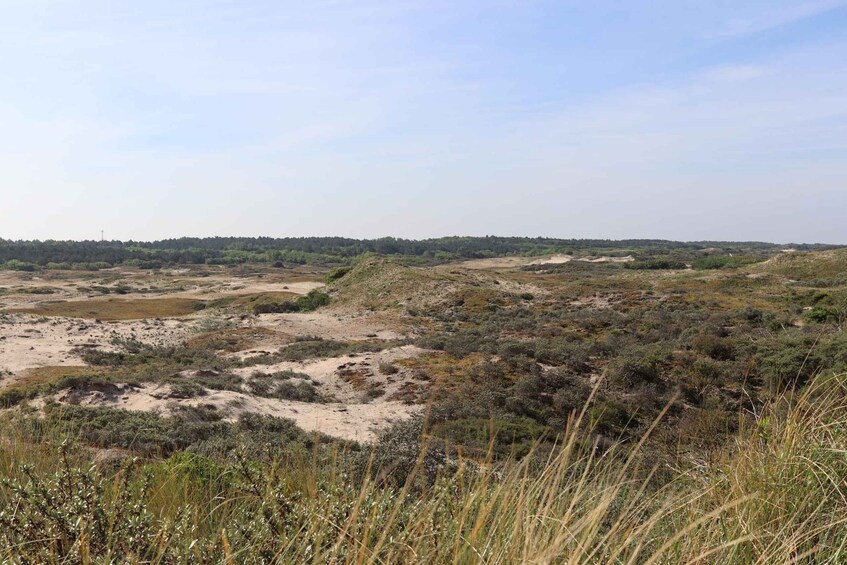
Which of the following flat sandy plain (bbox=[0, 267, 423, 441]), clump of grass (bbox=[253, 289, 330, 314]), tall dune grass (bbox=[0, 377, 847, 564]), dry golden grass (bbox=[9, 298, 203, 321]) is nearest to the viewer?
tall dune grass (bbox=[0, 377, 847, 564])

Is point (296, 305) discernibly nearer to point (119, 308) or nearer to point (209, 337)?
point (119, 308)

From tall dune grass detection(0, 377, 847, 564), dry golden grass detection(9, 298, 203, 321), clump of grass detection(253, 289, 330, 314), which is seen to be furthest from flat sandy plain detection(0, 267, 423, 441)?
clump of grass detection(253, 289, 330, 314)

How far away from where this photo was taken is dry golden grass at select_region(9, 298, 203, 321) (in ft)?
128

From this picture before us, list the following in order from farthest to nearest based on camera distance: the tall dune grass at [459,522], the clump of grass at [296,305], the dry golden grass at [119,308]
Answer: the clump of grass at [296,305] < the dry golden grass at [119,308] < the tall dune grass at [459,522]

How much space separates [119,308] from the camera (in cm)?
4350

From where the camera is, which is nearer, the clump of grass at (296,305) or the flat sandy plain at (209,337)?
the flat sandy plain at (209,337)

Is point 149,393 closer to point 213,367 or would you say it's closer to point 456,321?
point 213,367

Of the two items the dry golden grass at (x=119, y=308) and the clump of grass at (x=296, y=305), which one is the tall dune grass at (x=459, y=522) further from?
the dry golden grass at (x=119, y=308)

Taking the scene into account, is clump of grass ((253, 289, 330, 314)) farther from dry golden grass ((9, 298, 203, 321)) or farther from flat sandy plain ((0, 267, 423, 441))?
dry golden grass ((9, 298, 203, 321))

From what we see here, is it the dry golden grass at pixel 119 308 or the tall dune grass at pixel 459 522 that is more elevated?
the tall dune grass at pixel 459 522

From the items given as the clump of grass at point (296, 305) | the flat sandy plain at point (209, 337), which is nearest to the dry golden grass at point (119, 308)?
the flat sandy plain at point (209, 337)

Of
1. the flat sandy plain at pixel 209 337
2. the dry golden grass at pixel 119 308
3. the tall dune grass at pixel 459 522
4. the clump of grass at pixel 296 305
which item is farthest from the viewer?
the clump of grass at pixel 296 305

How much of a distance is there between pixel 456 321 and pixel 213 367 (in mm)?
17040

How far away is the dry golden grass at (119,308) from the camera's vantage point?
3909cm
